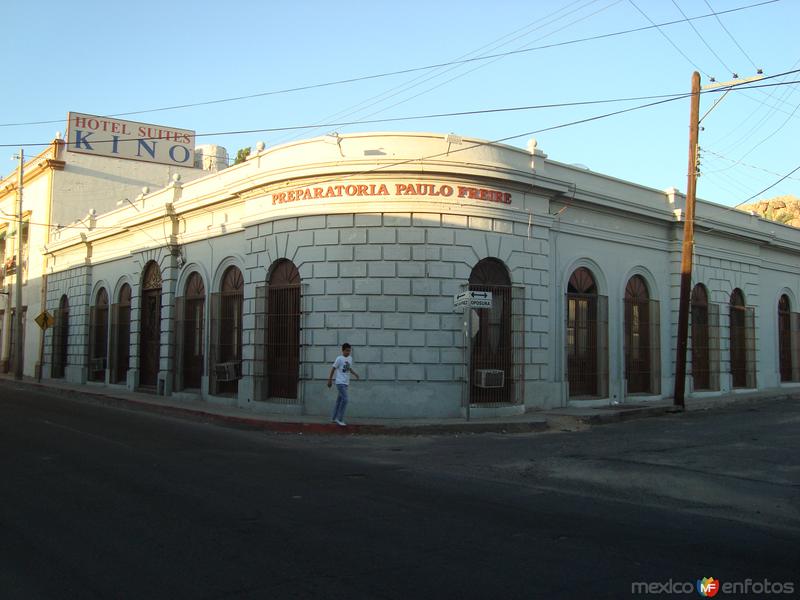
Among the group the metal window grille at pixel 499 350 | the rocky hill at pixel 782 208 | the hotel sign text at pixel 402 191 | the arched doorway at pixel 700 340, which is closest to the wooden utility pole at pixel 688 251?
the arched doorway at pixel 700 340

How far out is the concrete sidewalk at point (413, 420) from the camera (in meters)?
14.9

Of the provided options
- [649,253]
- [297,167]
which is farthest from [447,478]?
[649,253]

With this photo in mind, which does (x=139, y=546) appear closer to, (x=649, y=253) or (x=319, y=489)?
(x=319, y=489)

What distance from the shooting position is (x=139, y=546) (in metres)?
5.79

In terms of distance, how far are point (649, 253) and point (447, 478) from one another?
1545 cm

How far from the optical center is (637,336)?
21969 millimetres

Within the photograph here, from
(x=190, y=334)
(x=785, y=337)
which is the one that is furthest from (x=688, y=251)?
(x=190, y=334)

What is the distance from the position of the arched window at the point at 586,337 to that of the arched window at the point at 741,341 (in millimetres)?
8871

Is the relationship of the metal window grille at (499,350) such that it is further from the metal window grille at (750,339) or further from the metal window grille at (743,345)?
the metal window grille at (750,339)

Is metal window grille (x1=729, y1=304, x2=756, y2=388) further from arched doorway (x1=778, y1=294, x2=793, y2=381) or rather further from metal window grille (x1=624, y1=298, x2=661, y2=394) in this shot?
metal window grille (x1=624, y1=298, x2=661, y2=394)

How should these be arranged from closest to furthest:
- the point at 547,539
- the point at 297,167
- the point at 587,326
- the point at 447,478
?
the point at 547,539
the point at 447,478
the point at 297,167
the point at 587,326

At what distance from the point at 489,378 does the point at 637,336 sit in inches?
296

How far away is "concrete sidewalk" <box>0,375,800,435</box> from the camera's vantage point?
14906mm

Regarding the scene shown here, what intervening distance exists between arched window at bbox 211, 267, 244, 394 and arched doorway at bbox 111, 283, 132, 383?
25.5 ft
